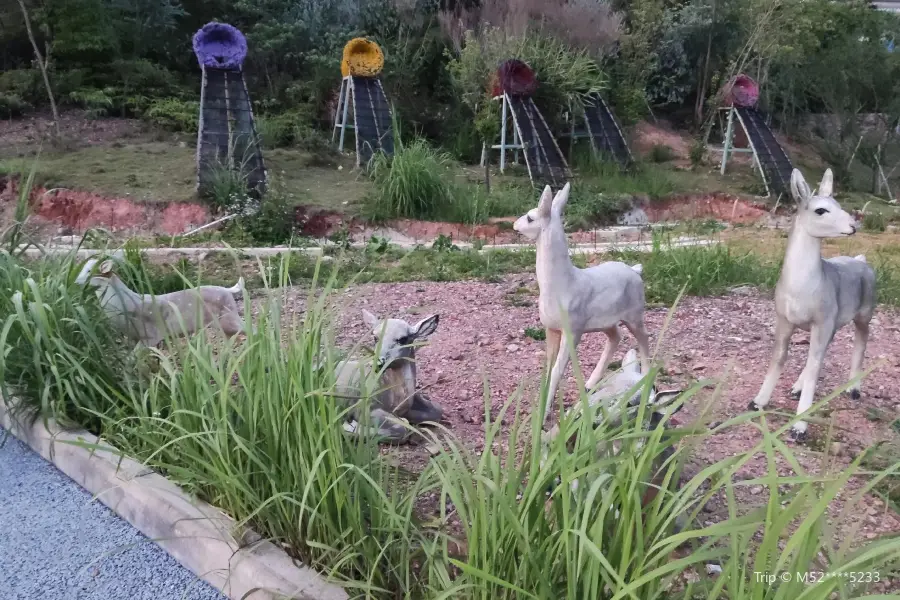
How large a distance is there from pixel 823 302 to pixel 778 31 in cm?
1411

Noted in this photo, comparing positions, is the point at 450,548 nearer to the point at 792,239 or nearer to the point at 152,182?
the point at 792,239

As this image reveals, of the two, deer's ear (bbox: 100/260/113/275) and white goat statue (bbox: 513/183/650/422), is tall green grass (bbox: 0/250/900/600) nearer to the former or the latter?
deer's ear (bbox: 100/260/113/275)

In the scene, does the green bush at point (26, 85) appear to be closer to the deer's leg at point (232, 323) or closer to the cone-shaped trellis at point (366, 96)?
the cone-shaped trellis at point (366, 96)

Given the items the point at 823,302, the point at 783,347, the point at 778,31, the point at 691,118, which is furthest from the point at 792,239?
the point at 691,118

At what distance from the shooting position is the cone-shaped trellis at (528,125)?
11539 mm

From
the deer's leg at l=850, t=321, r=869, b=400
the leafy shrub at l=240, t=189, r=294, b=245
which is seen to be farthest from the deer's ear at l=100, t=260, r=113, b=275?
the leafy shrub at l=240, t=189, r=294, b=245

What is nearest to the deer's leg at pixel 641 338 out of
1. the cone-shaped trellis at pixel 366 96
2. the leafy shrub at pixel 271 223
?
the leafy shrub at pixel 271 223

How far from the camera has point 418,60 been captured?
14.7 meters

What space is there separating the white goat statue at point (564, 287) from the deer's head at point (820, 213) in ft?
2.31

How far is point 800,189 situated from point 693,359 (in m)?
1.26

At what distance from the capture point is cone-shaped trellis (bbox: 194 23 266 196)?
918 centimetres

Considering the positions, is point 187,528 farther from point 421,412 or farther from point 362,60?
point 362,60

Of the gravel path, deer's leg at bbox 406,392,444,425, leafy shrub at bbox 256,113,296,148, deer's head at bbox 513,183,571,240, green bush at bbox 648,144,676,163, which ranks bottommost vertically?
green bush at bbox 648,144,676,163

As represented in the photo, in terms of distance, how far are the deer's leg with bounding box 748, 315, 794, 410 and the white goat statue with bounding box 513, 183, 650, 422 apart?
2.03 feet
